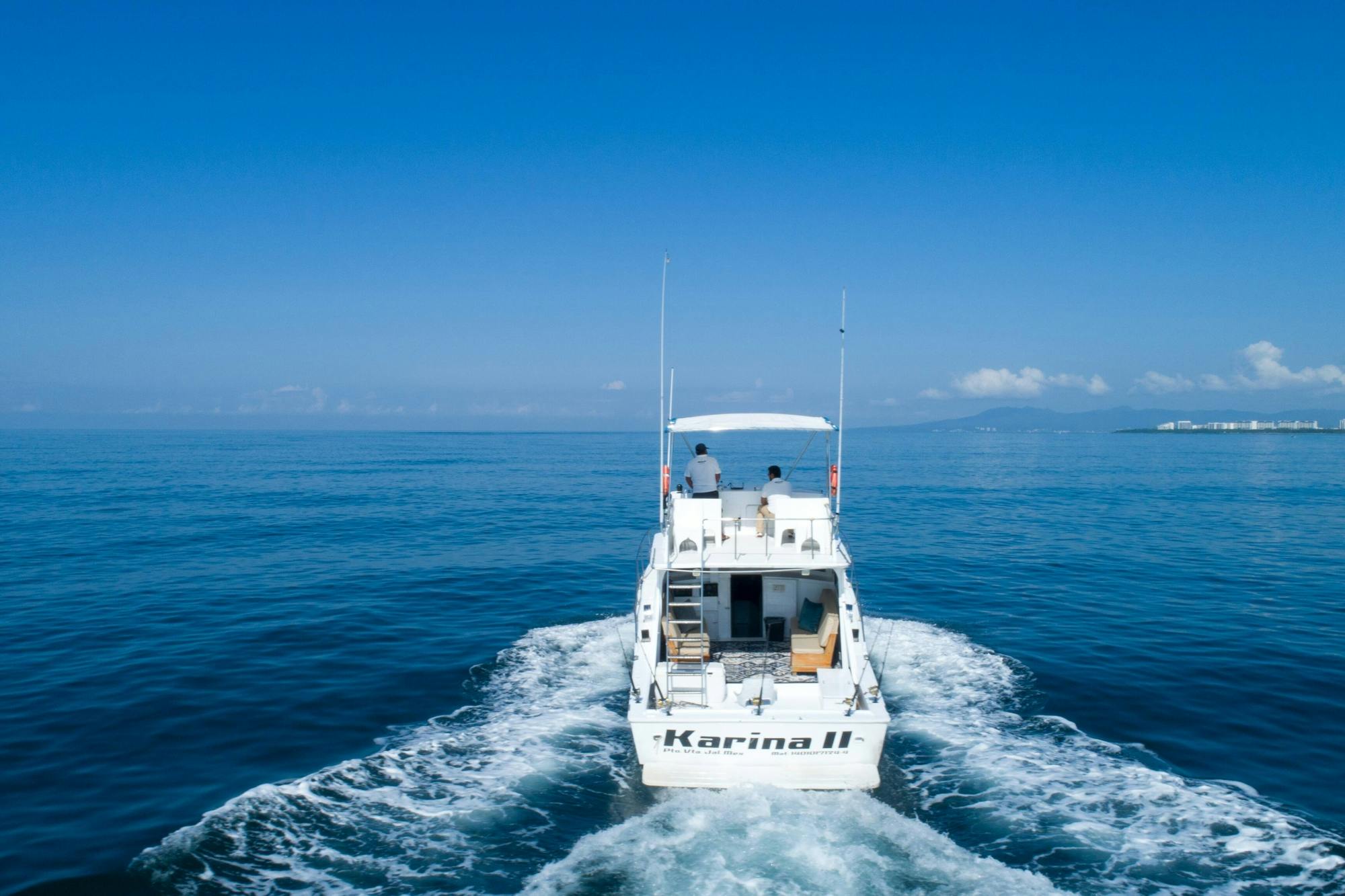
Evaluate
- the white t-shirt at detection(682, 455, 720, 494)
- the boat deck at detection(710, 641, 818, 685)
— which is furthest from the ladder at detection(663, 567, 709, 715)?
the white t-shirt at detection(682, 455, 720, 494)

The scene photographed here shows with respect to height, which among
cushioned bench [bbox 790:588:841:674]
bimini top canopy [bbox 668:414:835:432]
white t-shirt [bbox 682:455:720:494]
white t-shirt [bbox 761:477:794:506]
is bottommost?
cushioned bench [bbox 790:588:841:674]

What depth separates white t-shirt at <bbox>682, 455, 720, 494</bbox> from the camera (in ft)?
42.5

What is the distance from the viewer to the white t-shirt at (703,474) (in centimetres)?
1297

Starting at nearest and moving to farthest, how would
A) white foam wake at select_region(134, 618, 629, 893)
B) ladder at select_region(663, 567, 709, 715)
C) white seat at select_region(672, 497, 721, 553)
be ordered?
white foam wake at select_region(134, 618, 629, 893)
ladder at select_region(663, 567, 709, 715)
white seat at select_region(672, 497, 721, 553)

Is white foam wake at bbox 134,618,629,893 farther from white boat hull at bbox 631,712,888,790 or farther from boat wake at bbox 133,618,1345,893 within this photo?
white boat hull at bbox 631,712,888,790

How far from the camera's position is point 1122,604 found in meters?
19.2

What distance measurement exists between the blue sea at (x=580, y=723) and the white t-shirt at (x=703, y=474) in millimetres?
4005

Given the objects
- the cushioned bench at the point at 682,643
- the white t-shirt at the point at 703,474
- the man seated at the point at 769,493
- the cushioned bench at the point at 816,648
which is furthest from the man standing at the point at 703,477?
the cushioned bench at the point at 816,648

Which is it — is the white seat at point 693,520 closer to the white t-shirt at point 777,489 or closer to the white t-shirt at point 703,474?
the white t-shirt at point 703,474

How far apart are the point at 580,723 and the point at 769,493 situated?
4.94m

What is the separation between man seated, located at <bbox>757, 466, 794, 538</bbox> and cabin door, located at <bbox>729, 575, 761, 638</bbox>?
1075 mm

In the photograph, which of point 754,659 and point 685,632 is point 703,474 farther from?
point 754,659

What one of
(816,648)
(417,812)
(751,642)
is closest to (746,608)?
(751,642)

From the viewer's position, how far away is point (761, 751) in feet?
29.5
